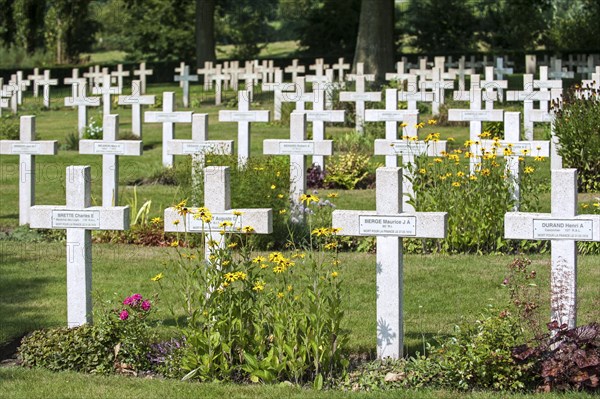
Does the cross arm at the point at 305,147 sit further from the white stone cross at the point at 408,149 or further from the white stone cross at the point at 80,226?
the white stone cross at the point at 80,226

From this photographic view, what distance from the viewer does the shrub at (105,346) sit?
7645 mm

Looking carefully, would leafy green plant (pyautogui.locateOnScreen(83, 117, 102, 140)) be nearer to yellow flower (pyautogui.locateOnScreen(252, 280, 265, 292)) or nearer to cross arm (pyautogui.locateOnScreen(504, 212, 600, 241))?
yellow flower (pyautogui.locateOnScreen(252, 280, 265, 292))

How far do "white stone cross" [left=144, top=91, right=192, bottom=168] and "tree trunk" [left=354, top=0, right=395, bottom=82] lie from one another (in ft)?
41.9

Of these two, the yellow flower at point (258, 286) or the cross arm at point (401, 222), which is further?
the cross arm at point (401, 222)

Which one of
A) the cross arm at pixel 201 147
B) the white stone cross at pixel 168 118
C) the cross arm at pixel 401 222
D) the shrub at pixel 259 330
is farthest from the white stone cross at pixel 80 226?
the white stone cross at pixel 168 118

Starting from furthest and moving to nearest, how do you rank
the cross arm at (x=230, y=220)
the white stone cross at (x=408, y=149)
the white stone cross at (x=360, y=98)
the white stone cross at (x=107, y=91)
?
the white stone cross at (x=107, y=91) < the white stone cross at (x=360, y=98) < the white stone cross at (x=408, y=149) < the cross arm at (x=230, y=220)

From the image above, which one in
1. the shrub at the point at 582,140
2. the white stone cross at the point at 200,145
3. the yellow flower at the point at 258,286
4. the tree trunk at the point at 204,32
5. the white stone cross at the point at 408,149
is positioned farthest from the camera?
the tree trunk at the point at 204,32

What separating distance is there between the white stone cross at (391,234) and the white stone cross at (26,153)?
254 inches

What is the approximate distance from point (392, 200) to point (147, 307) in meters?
1.65

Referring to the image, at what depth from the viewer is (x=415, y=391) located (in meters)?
6.98

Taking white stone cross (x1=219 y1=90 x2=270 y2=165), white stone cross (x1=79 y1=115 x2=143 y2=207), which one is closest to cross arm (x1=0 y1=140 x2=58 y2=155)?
white stone cross (x1=79 y1=115 x2=143 y2=207)

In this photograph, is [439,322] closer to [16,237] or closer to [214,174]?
[214,174]

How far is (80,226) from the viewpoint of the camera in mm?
8125

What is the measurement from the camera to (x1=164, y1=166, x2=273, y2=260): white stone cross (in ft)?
25.7
